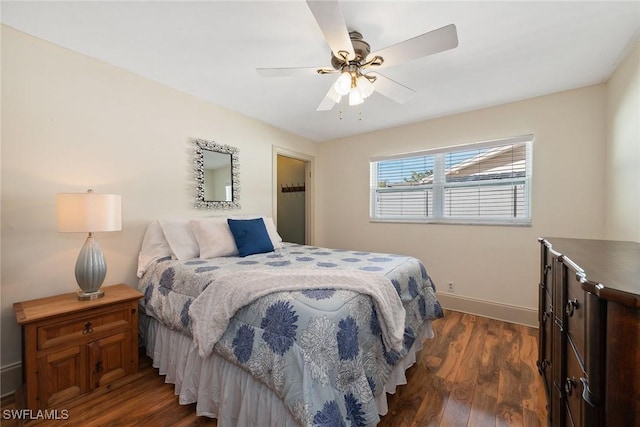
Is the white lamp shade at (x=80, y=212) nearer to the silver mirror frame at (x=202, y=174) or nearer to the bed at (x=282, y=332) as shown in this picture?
the bed at (x=282, y=332)

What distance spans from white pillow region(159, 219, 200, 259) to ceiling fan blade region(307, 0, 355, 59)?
1.93 metres

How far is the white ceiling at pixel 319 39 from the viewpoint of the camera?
5.07 ft

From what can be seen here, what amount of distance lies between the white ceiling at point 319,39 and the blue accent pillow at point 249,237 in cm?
133

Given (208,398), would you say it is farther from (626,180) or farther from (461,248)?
(626,180)

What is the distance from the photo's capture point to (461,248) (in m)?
3.14

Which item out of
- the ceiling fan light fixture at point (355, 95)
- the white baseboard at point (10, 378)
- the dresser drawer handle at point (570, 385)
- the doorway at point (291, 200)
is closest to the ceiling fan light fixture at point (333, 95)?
the ceiling fan light fixture at point (355, 95)

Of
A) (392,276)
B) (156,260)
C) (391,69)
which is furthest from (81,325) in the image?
(391,69)

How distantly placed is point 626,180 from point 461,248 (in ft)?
4.85

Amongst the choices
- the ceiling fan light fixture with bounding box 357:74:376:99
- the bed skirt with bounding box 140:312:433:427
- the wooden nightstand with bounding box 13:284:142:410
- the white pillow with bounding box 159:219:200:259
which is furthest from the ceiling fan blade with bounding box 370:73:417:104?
the wooden nightstand with bounding box 13:284:142:410

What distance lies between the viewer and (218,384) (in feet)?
5.00

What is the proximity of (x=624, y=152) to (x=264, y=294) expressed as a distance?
2.84 m

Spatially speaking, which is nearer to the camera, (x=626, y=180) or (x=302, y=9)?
(x=302, y=9)

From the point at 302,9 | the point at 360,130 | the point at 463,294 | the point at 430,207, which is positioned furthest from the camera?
the point at 360,130

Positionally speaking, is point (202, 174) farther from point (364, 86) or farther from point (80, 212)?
point (364, 86)
